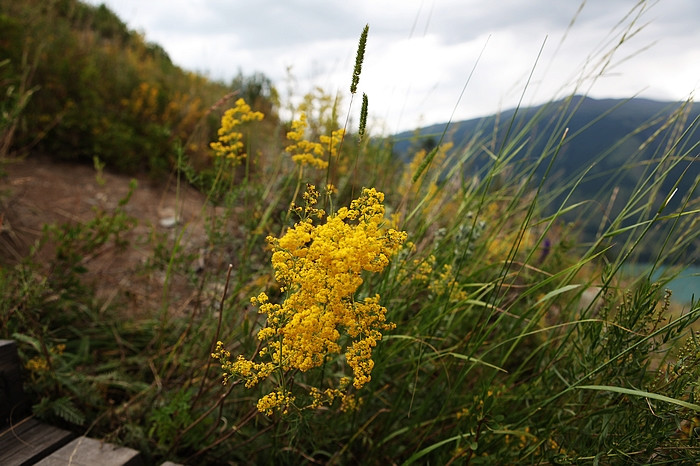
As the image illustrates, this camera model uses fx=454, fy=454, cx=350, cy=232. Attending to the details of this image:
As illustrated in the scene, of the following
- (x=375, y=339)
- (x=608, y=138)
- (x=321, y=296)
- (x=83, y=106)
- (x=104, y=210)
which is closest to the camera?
(x=321, y=296)

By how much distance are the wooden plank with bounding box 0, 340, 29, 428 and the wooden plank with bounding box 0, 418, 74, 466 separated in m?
0.05

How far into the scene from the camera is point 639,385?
149 cm

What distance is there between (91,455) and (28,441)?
11.4 inches

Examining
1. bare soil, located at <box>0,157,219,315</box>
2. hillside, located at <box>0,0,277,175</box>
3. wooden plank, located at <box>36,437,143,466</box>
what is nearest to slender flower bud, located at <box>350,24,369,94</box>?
bare soil, located at <box>0,157,219,315</box>

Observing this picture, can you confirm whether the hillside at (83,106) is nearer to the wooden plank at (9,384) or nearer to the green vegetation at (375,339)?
the green vegetation at (375,339)

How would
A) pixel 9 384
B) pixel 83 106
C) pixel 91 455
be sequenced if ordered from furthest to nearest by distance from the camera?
pixel 83 106 → pixel 9 384 → pixel 91 455

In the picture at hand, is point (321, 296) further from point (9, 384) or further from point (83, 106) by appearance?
point (83, 106)

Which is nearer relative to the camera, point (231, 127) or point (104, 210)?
point (231, 127)

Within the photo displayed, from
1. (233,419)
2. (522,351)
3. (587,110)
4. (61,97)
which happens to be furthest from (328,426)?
(61,97)

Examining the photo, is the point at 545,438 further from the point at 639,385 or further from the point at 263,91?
the point at 263,91

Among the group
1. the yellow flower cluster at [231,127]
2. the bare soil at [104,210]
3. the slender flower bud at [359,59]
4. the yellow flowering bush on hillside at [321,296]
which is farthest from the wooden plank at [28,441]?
the slender flower bud at [359,59]

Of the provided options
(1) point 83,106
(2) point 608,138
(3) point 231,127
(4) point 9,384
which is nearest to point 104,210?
(1) point 83,106

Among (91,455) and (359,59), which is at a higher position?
(359,59)

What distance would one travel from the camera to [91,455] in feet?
5.78
